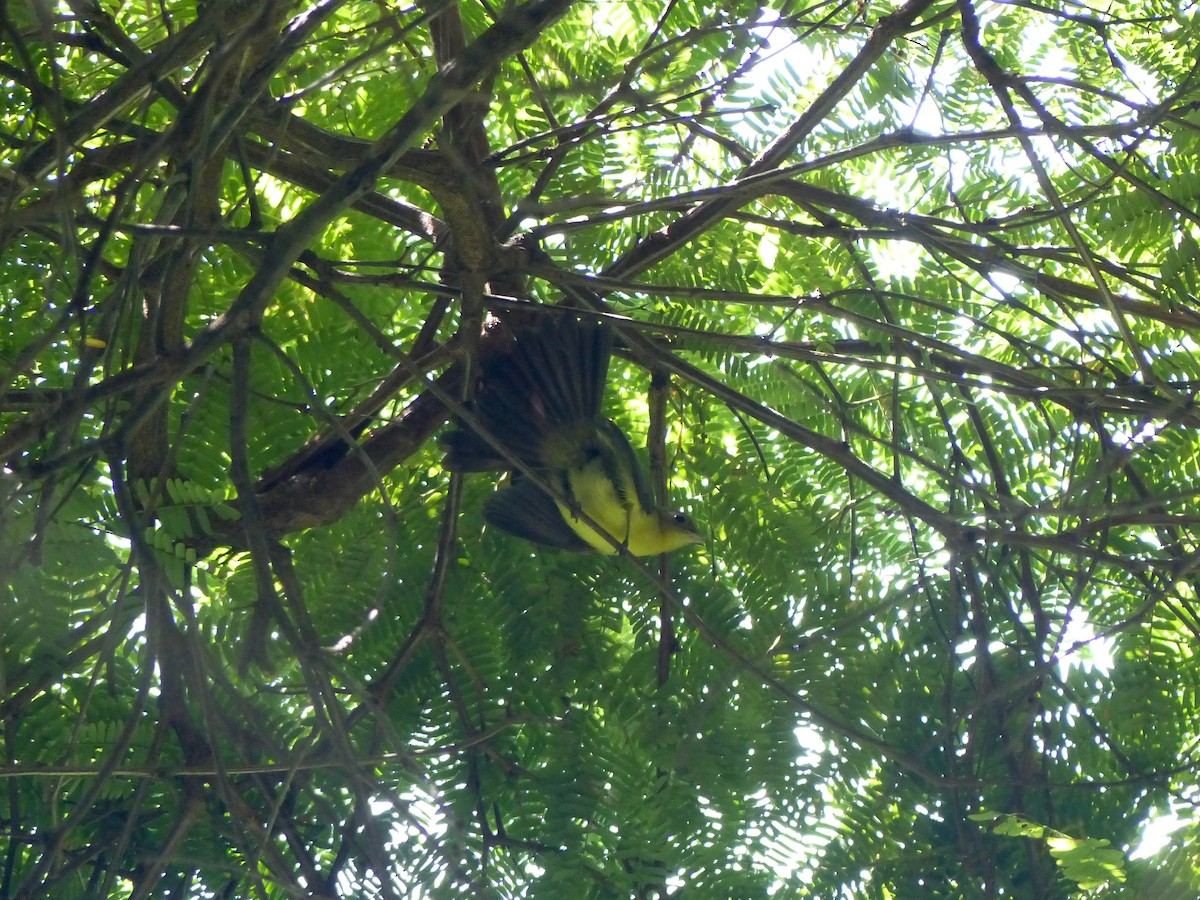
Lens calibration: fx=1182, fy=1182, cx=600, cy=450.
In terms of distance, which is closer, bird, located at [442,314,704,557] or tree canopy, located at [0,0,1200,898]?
tree canopy, located at [0,0,1200,898]

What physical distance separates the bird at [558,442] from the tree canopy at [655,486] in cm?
11

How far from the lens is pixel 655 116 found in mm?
3391

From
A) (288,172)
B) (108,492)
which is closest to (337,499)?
(108,492)

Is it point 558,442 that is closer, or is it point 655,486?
point 655,486

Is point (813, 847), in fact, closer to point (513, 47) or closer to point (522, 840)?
point (522, 840)

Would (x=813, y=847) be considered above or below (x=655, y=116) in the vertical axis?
below

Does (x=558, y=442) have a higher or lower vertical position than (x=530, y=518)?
higher

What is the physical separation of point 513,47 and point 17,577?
1392mm

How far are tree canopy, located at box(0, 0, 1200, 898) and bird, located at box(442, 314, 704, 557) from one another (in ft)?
0.35

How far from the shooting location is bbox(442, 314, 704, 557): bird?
317cm

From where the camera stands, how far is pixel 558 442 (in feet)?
11.4

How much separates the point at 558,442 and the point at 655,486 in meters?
0.43

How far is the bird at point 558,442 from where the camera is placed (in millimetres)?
3168

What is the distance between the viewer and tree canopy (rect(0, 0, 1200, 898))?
2352 millimetres
